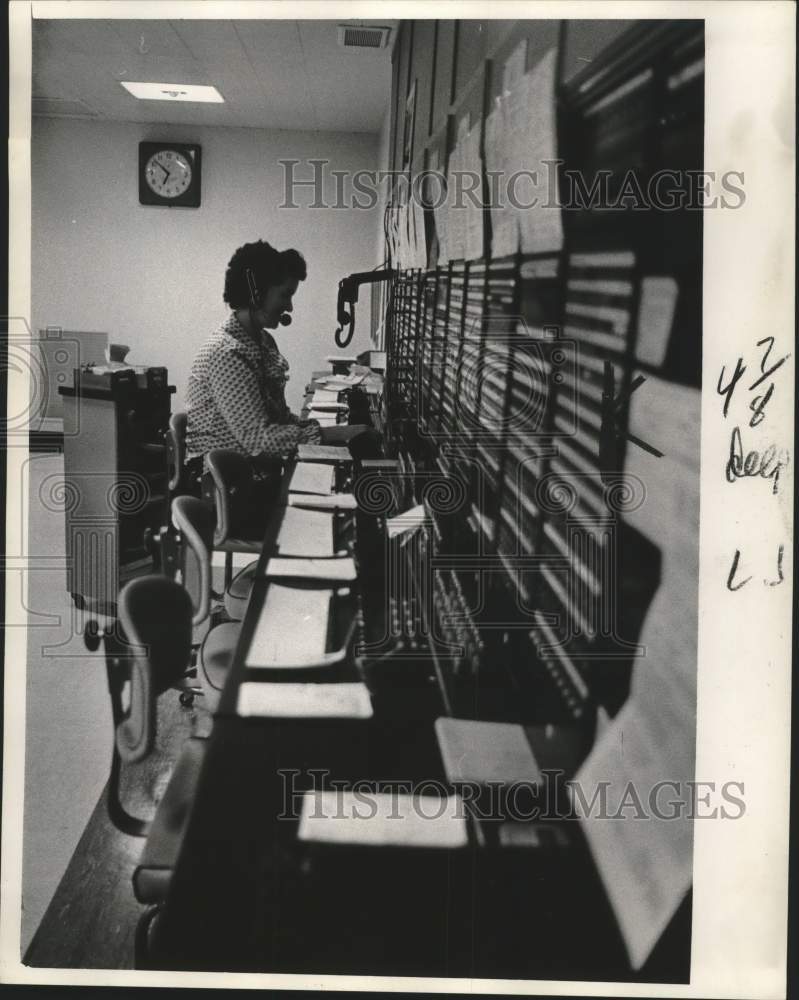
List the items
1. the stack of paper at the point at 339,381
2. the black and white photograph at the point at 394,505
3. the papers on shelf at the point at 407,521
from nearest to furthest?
the black and white photograph at the point at 394,505 < the papers on shelf at the point at 407,521 < the stack of paper at the point at 339,381

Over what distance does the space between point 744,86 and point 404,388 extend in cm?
82

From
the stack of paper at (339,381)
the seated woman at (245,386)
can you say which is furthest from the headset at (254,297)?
the stack of paper at (339,381)

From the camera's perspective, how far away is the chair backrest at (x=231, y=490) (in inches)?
71.2

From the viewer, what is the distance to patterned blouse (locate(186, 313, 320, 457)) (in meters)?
1.80

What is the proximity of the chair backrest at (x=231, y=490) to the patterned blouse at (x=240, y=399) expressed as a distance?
2 centimetres

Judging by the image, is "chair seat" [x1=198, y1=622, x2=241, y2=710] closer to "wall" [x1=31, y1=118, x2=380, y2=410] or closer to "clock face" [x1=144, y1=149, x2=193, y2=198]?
"wall" [x1=31, y1=118, x2=380, y2=410]

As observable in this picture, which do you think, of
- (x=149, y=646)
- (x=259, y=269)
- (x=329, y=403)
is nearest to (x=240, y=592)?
(x=149, y=646)

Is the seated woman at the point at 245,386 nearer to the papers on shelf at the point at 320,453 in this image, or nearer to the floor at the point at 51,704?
the papers on shelf at the point at 320,453

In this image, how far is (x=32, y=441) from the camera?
5.84 ft

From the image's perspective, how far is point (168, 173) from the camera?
1771 mm

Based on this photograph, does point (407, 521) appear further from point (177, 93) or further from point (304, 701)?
point (177, 93)

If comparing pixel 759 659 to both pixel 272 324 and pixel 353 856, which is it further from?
pixel 272 324

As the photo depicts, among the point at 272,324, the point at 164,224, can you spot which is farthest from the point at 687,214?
the point at 164,224

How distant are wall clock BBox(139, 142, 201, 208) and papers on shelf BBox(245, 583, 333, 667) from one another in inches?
30.5
